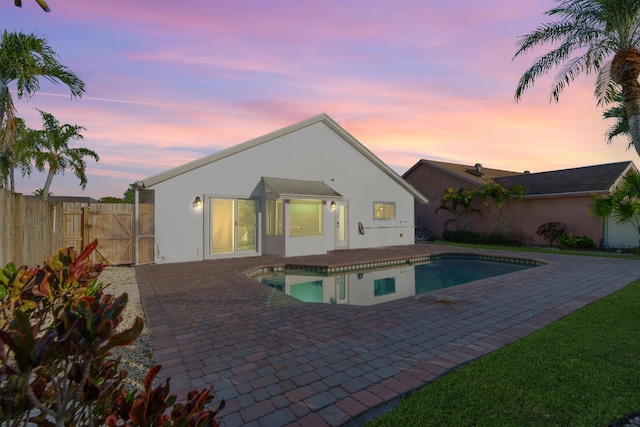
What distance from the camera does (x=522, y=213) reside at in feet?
73.4

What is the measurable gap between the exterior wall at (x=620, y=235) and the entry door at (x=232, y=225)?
20.2 m

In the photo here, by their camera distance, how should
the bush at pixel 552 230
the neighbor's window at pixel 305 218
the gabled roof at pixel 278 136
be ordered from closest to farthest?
the gabled roof at pixel 278 136, the neighbor's window at pixel 305 218, the bush at pixel 552 230

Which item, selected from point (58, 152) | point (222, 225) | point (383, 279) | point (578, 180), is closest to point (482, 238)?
point (578, 180)

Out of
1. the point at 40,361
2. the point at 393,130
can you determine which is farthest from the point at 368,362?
the point at 393,130

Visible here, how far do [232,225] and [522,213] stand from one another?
1970 centimetres

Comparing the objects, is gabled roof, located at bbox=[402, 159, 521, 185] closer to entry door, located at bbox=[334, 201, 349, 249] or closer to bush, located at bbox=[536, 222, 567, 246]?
bush, located at bbox=[536, 222, 567, 246]

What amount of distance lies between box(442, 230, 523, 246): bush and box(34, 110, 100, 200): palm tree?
105ft

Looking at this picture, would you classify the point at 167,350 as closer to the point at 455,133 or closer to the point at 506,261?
the point at 506,261

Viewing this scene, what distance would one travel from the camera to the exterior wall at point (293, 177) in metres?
13.7

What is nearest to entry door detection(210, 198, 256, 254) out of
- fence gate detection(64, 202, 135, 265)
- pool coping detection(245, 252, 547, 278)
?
pool coping detection(245, 252, 547, 278)

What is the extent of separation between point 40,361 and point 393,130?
804 inches

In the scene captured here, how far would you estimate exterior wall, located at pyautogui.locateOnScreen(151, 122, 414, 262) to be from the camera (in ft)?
44.8

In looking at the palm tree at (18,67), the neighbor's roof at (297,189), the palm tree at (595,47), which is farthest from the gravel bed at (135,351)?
the palm tree at (595,47)

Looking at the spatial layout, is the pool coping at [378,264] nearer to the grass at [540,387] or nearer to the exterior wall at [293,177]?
the exterior wall at [293,177]
